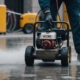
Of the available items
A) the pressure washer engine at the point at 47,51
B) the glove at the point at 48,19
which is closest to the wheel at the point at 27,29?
the glove at the point at 48,19

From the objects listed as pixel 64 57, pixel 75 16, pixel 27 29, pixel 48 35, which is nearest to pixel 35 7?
pixel 27 29

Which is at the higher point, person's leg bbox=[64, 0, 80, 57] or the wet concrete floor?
person's leg bbox=[64, 0, 80, 57]

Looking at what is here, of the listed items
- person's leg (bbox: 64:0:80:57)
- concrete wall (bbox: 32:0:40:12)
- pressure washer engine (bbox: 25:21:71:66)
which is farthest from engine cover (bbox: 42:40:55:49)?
concrete wall (bbox: 32:0:40:12)

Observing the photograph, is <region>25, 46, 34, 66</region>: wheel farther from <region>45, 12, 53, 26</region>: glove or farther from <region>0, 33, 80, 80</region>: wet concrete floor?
<region>45, 12, 53, 26</region>: glove

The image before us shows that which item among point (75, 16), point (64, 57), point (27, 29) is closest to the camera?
point (64, 57)

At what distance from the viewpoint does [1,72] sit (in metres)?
7.22

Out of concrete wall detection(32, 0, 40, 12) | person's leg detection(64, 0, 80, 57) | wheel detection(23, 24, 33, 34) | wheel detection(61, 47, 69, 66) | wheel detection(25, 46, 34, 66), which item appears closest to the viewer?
wheel detection(61, 47, 69, 66)

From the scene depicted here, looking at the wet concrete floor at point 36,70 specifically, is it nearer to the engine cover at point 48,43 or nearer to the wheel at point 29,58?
the wheel at point 29,58

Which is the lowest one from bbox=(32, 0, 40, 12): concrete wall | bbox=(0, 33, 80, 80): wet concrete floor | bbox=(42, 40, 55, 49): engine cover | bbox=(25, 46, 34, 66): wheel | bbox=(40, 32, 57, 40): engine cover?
bbox=(0, 33, 80, 80): wet concrete floor

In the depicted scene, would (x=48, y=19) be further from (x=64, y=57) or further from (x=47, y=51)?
(x=64, y=57)

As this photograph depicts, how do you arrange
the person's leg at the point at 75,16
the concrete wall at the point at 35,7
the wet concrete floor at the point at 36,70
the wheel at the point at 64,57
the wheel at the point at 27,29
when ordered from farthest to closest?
the concrete wall at the point at 35,7
the wheel at the point at 27,29
the person's leg at the point at 75,16
the wheel at the point at 64,57
the wet concrete floor at the point at 36,70

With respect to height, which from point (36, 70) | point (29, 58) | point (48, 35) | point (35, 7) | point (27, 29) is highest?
point (35, 7)

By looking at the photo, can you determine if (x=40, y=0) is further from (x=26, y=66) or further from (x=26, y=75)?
(x=26, y=75)

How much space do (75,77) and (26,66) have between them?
57.1 inches
